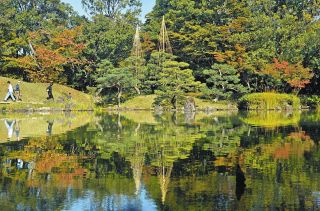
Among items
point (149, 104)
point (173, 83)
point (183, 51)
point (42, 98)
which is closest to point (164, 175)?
point (173, 83)

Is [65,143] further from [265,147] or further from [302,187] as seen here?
[302,187]

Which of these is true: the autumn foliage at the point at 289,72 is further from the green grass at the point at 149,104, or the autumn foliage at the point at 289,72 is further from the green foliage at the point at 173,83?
the green foliage at the point at 173,83

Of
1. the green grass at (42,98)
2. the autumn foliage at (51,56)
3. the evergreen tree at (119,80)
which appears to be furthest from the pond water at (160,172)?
the autumn foliage at (51,56)

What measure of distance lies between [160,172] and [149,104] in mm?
28697

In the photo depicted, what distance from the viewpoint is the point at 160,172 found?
9195 millimetres

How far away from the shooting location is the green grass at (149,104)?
37.7 meters

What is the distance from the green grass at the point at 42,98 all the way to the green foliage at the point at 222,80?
1023 centimetres

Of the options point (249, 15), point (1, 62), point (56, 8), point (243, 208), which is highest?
point (56, 8)

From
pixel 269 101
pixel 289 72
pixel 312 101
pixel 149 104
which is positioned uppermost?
pixel 289 72

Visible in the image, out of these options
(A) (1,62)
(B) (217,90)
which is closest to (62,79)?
(A) (1,62)

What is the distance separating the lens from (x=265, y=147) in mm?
12828

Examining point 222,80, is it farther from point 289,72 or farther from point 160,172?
point 160,172

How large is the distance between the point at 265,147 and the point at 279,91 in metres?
30.0

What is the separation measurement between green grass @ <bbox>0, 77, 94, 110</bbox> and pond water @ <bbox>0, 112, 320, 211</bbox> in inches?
756
